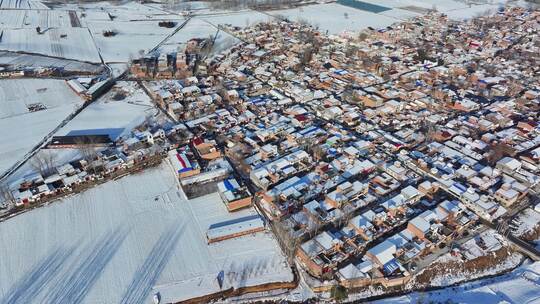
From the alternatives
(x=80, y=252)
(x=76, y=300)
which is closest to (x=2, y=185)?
(x=80, y=252)

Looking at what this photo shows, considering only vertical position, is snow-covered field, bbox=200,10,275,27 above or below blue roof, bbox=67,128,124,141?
above

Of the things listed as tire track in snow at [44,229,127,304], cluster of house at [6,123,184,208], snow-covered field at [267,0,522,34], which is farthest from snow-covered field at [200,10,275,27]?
tire track in snow at [44,229,127,304]

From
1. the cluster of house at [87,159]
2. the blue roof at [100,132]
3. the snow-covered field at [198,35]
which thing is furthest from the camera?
the snow-covered field at [198,35]

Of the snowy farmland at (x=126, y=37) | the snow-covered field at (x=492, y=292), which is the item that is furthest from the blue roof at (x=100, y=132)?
the snow-covered field at (x=492, y=292)

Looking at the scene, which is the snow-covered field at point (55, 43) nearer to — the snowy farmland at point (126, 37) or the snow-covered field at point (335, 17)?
the snowy farmland at point (126, 37)

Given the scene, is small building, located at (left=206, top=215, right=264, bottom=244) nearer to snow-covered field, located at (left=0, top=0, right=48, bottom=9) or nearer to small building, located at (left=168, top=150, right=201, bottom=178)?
small building, located at (left=168, top=150, right=201, bottom=178)

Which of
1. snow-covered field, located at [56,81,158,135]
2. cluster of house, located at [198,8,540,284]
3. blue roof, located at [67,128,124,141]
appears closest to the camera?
cluster of house, located at [198,8,540,284]

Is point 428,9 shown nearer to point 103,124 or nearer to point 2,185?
point 103,124
